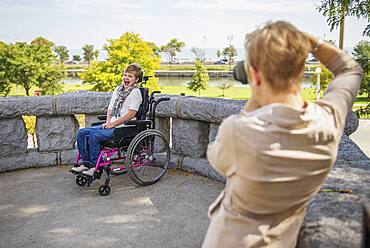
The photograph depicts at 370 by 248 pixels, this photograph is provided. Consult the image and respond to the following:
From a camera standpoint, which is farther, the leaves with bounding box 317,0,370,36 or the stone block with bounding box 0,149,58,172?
the stone block with bounding box 0,149,58,172

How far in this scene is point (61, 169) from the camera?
430cm

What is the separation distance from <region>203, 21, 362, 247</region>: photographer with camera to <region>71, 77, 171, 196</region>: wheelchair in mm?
2509

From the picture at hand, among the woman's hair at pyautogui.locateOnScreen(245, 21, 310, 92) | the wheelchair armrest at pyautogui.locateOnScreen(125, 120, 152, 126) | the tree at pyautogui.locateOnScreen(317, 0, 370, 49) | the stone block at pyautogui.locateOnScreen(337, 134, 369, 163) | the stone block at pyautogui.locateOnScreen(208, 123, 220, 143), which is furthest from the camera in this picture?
the stone block at pyautogui.locateOnScreen(208, 123, 220, 143)

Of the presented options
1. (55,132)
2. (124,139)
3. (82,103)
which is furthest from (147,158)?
(55,132)

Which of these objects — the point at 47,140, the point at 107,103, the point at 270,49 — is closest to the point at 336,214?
the point at 270,49

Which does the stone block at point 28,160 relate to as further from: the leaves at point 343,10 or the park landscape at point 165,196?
the leaves at point 343,10

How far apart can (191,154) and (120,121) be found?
835 mm

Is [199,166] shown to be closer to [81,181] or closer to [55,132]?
[81,181]

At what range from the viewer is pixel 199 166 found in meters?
4.07

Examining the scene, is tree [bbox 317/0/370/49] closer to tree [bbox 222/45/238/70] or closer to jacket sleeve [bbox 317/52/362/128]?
jacket sleeve [bbox 317/52/362/128]

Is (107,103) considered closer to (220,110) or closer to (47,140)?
(47,140)

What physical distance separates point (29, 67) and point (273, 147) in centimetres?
1933

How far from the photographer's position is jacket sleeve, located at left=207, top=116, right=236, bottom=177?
1055 millimetres

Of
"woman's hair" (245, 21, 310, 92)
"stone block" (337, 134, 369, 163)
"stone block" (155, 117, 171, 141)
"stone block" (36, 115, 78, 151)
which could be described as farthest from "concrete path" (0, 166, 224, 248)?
"woman's hair" (245, 21, 310, 92)
